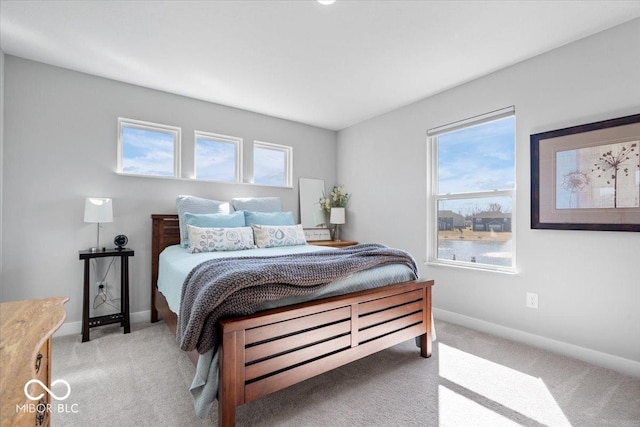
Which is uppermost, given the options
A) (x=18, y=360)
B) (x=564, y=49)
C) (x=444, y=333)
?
(x=564, y=49)

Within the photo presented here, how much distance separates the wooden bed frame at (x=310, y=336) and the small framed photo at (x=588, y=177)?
47.9 inches

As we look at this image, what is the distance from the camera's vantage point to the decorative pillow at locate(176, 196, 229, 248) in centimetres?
315

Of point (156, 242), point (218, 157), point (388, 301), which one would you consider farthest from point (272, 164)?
point (388, 301)

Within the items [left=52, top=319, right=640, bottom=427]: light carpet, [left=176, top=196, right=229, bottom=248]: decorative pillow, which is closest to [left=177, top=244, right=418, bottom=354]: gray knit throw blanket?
[left=52, top=319, right=640, bottom=427]: light carpet

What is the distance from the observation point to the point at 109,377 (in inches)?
82.3

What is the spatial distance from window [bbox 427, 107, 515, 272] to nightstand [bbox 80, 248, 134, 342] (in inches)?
127

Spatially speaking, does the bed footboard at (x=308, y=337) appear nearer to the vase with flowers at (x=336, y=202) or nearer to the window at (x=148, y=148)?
the vase with flowers at (x=336, y=202)

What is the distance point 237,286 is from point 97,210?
Result: 2.08 metres

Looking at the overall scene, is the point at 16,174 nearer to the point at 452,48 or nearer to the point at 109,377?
the point at 109,377

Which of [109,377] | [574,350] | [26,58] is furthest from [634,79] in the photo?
[26,58]

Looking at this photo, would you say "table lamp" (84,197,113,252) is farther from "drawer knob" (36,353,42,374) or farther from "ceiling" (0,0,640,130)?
"drawer knob" (36,353,42,374)

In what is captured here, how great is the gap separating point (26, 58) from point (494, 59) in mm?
4221

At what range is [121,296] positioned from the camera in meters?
3.05

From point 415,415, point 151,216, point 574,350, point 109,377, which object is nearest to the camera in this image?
point 415,415
